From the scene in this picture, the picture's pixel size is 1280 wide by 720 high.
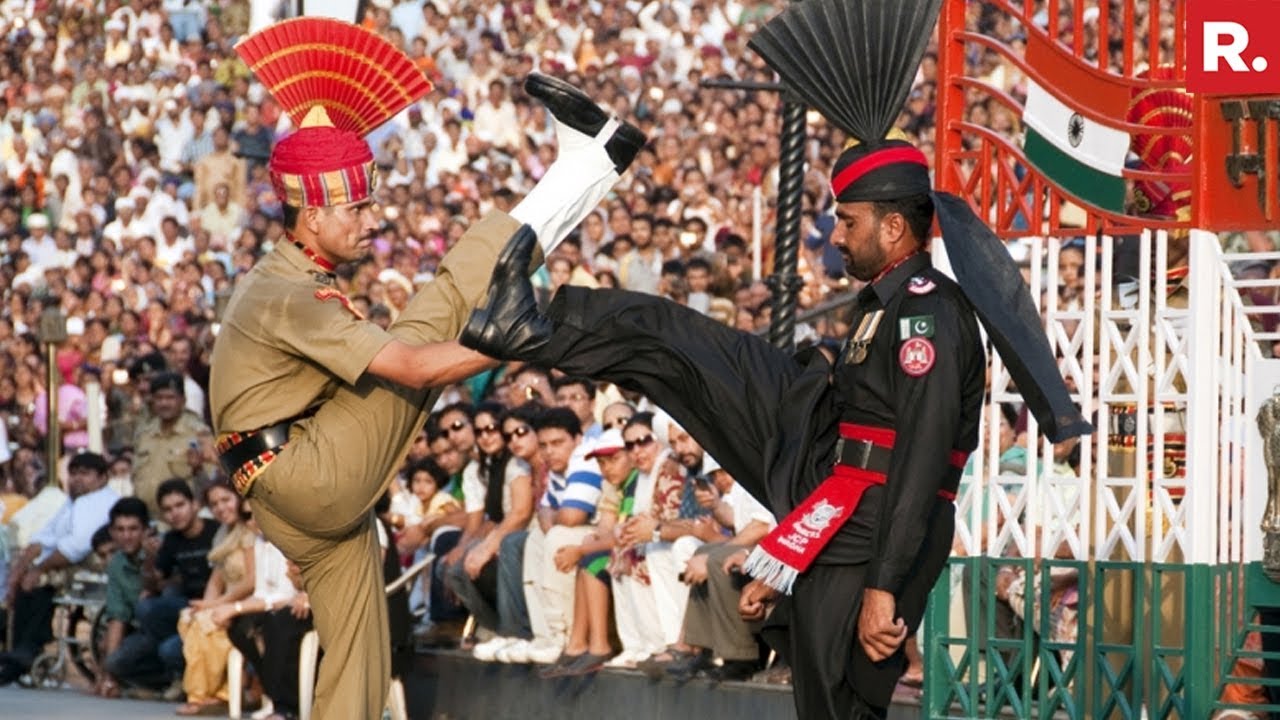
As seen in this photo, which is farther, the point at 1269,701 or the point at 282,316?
the point at 1269,701

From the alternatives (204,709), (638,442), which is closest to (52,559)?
(204,709)

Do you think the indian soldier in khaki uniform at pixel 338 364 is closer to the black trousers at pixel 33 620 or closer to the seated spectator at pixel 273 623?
the seated spectator at pixel 273 623

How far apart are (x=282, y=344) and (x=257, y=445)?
0.33 metres

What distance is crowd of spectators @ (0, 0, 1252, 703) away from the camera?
1271 cm

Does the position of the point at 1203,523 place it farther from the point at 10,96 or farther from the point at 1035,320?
the point at 10,96

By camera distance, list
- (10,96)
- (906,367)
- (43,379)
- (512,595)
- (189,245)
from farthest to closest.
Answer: (10,96), (189,245), (43,379), (512,595), (906,367)

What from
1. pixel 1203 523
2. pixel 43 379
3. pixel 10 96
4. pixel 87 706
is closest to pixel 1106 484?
pixel 1203 523

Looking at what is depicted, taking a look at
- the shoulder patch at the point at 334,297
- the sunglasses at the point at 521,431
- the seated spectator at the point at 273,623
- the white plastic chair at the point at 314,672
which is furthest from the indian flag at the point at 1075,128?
the seated spectator at the point at 273,623

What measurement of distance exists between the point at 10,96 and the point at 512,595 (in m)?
19.2

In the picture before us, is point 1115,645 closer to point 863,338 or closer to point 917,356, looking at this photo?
point 863,338

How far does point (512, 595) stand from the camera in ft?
43.4

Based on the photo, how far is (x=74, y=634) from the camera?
16.8 meters

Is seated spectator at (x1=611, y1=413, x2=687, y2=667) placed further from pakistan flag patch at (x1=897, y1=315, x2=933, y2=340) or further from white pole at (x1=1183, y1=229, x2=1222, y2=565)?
pakistan flag patch at (x1=897, y1=315, x2=933, y2=340)

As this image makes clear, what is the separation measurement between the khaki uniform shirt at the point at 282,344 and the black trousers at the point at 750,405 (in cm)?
88
